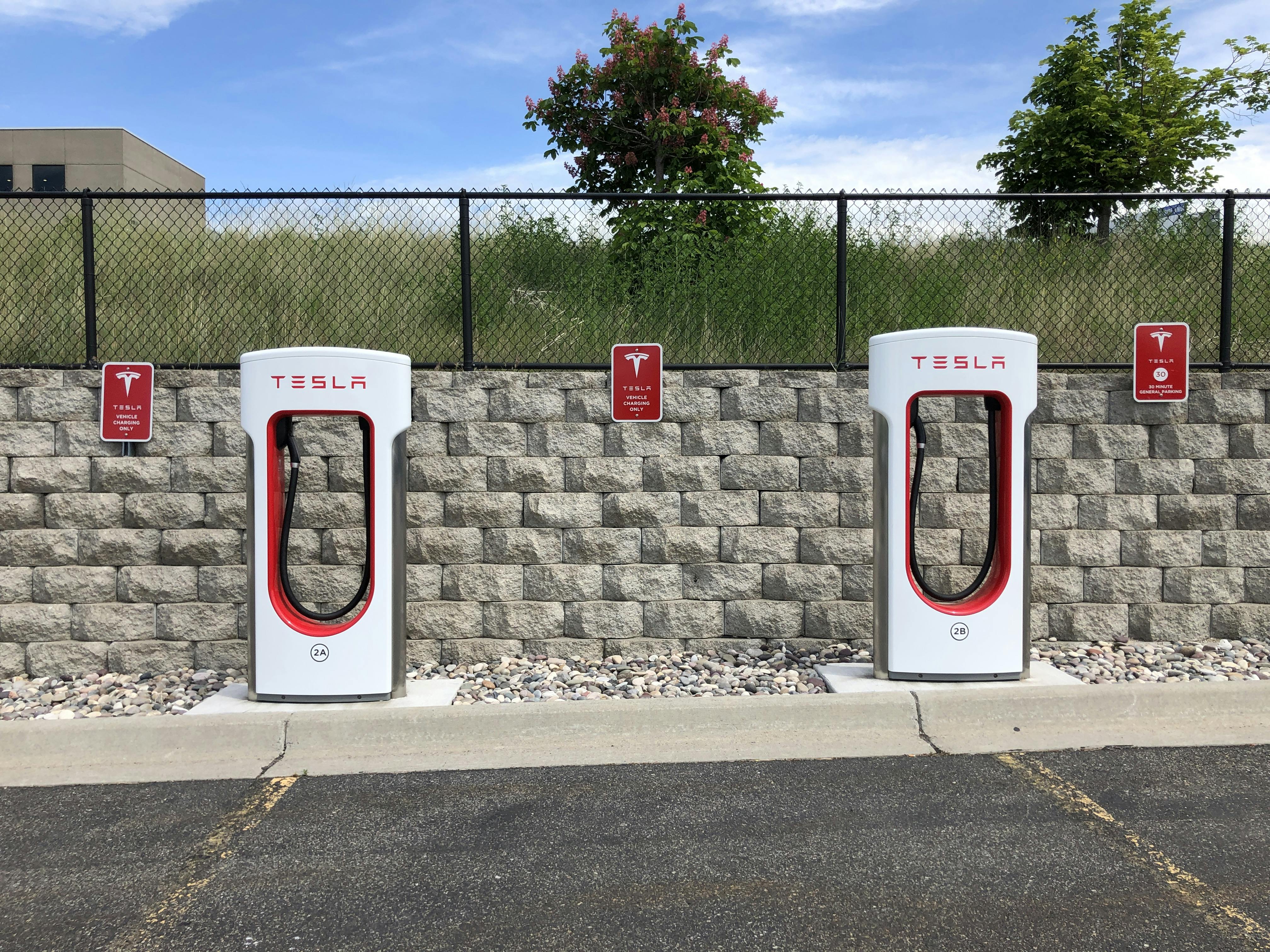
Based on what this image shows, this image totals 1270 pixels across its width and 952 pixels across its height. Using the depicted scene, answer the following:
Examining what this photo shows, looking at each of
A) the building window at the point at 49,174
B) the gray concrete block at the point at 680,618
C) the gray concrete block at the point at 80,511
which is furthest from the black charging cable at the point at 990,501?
the building window at the point at 49,174

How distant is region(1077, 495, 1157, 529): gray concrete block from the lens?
21.2 ft

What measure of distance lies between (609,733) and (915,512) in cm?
217

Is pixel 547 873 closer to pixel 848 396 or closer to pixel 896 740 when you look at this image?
pixel 896 740

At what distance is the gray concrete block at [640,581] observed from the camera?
6.33m

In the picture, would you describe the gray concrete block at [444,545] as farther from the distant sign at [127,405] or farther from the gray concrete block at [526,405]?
the distant sign at [127,405]

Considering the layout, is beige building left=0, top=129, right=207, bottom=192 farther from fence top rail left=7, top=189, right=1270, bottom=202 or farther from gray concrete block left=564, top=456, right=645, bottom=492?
gray concrete block left=564, top=456, right=645, bottom=492

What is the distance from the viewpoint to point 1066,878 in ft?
10.6

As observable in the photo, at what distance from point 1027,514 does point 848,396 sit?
5.02 feet

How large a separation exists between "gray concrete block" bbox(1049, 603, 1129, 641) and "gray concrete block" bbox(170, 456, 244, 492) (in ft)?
16.8

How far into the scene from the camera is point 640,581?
6.33 metres

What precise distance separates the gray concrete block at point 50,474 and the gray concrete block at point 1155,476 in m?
6.95

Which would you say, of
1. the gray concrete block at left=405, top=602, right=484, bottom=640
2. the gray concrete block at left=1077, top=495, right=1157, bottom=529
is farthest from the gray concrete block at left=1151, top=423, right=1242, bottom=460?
the gray concrete block at left=405, top=602, right=484, bottom=640

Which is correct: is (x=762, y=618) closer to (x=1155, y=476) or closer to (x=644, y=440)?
(x=644, y=440)

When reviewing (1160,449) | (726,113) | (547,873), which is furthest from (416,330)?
(726,113)
